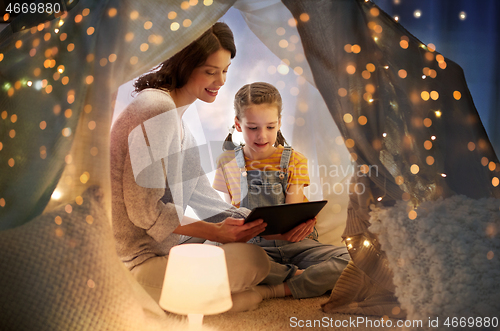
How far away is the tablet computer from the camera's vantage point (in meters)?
0.99

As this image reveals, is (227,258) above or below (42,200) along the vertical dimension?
below

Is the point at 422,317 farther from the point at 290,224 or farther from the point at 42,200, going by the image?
the point at 42,200

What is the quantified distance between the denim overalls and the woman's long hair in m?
0.49

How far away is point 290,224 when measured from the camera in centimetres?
114

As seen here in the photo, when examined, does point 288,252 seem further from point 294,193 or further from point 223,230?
point 223,230

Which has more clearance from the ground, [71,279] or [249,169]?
[249,169]

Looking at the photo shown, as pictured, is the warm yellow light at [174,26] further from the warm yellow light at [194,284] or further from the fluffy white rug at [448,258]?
the fluffy white rug at [448,258]

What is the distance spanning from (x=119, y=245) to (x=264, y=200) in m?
0.66

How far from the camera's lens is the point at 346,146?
97 centimetres

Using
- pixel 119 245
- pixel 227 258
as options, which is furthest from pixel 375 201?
pixel 119 245

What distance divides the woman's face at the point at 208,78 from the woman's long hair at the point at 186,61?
1 cm

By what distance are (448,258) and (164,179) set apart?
763 millimetres

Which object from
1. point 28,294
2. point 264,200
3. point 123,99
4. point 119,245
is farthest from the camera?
point 264,200

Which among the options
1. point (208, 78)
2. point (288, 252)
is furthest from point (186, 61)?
point (288, 252)
